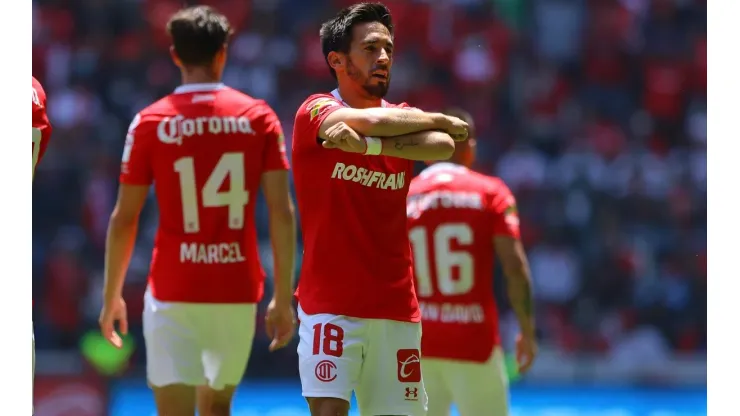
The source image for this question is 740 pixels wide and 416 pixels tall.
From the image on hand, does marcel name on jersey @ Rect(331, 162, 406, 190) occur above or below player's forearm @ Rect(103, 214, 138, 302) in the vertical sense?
above

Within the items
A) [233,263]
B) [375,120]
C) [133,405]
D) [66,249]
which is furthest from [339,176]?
[66,249]

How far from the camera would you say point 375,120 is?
14.1ft

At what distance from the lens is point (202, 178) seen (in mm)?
5711

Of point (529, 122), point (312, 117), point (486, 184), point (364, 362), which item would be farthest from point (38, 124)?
point (529, 122)

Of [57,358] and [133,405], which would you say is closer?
[133,405]

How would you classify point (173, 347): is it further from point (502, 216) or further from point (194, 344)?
point (502, 216)

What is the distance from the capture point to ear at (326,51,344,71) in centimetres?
464

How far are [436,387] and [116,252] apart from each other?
211 centimetres

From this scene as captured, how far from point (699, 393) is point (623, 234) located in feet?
8.44

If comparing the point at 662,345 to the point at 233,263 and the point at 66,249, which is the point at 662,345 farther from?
the point at 233,263

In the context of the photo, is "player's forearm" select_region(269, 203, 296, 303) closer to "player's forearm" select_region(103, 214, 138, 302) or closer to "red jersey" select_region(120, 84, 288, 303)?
"red jersey" select_region(120, 84, 288, 303)

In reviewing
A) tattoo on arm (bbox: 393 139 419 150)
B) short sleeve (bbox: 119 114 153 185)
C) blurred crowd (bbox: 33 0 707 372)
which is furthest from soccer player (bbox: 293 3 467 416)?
blurred crowd (bbox: 33 0 707 372)

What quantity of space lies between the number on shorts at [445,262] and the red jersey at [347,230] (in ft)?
6.55

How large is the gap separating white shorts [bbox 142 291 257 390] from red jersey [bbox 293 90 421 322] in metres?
1.26
